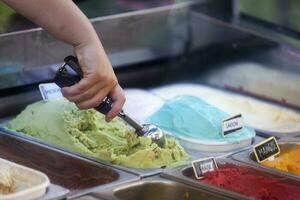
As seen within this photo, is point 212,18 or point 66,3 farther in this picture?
point 212,18

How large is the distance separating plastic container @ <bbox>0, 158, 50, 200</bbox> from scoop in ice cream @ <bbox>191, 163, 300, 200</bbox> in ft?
1.75

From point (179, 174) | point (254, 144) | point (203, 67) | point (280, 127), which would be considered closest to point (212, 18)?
point (203, 67)

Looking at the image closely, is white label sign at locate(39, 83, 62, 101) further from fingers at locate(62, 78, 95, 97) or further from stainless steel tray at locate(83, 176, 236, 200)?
stainless steel tray at locate(83, 176, 236, 200)

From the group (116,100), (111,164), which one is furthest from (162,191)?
(116,100)

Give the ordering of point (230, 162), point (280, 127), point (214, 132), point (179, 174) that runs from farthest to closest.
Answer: point (280, 127) < point (214, 132) < point (230, 162) < point (179, 174)

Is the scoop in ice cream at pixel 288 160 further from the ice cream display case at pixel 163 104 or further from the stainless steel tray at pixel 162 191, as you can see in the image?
the stainless steel tray at pixel 162 191

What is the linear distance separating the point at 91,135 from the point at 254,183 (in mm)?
590

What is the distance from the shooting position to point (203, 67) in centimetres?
369

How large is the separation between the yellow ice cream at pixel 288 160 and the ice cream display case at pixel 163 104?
0.05 feet

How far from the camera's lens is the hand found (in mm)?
2354

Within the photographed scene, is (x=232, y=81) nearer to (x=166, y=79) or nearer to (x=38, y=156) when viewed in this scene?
(x=166, y=79)

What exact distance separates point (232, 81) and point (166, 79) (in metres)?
0.30

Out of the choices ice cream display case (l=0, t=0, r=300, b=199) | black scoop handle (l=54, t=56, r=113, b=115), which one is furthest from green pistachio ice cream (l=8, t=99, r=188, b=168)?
black scoop handle (l=54, t=56, r=113, b=115)

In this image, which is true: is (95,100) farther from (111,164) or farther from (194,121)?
(194,121)
